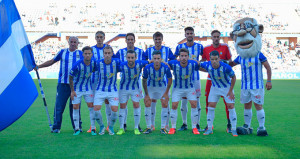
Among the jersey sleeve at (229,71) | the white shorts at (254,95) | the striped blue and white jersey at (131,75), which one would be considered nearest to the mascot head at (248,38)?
the jersey sleeve at (229,71)

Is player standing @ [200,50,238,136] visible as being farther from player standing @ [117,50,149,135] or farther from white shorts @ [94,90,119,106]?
white shorts @ [94,90,119,106]

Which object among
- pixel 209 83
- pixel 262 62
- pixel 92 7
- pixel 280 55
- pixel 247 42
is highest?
pixel 92 7

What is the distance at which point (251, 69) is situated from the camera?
562 cm

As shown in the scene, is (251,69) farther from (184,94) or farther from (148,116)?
(148,116)

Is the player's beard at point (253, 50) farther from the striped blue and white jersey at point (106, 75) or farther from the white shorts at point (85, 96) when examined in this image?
the white shorts at point (85, 96)

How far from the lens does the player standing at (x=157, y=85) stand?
5.72m

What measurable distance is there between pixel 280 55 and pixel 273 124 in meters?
27.5

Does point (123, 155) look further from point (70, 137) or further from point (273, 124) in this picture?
point (273, 124)

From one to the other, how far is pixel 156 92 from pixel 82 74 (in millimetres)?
1388

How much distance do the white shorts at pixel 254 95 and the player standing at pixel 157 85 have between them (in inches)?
51.3

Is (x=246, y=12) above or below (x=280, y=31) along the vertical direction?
above

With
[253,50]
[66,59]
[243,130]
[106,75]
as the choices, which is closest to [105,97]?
[106,75]

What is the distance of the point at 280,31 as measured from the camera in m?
36.3

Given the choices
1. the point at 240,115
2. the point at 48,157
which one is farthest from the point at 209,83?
the point at 48,157
